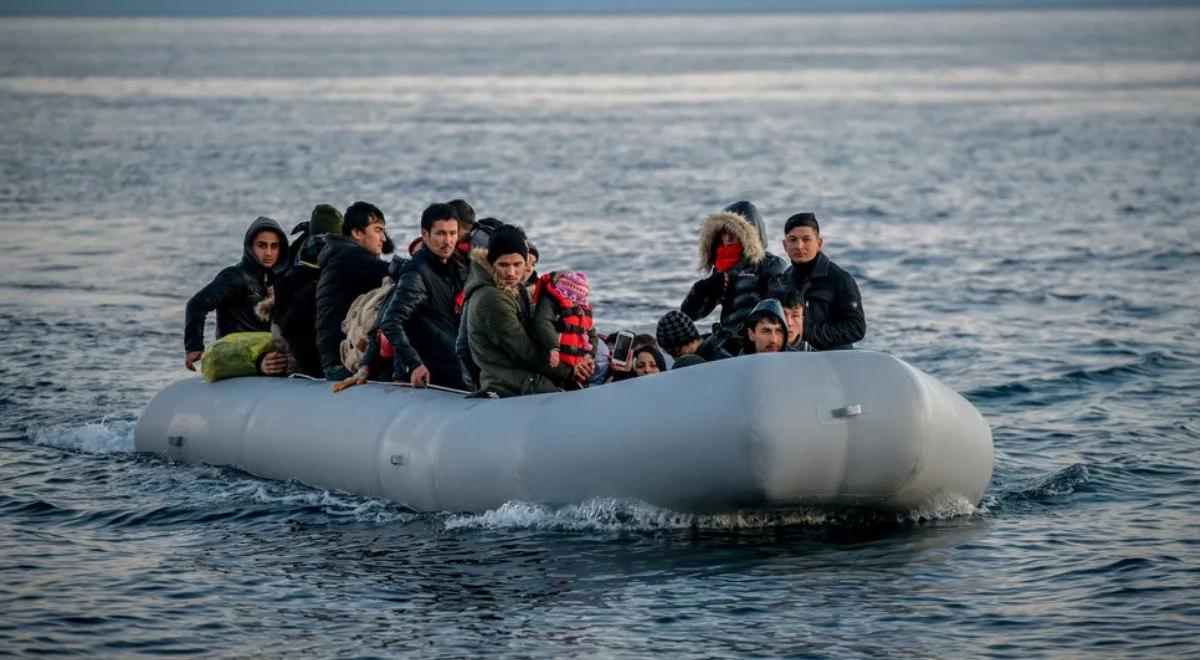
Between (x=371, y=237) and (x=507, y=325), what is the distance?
2.20 meters

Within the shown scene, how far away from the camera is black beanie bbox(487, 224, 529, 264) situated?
11648 millimetres

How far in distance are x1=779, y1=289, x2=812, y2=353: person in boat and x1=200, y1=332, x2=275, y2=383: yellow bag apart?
167 inches

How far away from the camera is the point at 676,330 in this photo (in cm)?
1270

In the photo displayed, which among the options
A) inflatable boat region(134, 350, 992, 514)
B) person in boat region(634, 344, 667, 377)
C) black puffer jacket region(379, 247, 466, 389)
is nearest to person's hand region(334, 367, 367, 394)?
inflatable boat region(134, 350, 992, 514)

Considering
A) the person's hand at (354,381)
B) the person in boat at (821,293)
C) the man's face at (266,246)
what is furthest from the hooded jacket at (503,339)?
the man's face at (266,246)

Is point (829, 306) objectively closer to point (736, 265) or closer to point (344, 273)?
point (736, 265)

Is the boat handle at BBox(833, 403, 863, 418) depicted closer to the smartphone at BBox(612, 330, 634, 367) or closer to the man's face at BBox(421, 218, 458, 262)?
the smartphone at BBox(612, 330, 634, 367)

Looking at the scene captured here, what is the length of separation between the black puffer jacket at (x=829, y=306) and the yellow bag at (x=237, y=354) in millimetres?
4132

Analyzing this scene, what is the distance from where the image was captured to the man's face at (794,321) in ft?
39.5

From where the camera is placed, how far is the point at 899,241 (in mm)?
28984

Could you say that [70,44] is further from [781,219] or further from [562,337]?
[562,337]

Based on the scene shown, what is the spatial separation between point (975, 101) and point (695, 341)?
53.9m

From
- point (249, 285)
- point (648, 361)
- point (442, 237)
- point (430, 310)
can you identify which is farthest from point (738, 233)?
point (249, 285)

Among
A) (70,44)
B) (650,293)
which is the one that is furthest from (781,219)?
(70,44)
